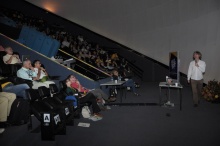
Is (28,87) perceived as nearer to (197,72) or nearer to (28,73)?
(28,73)

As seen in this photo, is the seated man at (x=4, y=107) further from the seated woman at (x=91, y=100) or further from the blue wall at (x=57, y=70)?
the blue wall at (x=57, y=70)

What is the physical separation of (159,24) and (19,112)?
810cm

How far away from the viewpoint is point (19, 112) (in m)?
4.28

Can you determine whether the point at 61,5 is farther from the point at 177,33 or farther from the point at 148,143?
the point at 148,143

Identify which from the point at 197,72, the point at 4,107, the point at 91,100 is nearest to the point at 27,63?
the point at 4,107

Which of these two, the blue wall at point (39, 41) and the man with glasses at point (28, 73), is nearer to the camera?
the man with glasses at point (28, 73)

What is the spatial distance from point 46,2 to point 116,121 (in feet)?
36.3

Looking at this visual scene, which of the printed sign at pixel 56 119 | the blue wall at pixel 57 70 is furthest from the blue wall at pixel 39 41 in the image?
the printed sign at pixel 56 119

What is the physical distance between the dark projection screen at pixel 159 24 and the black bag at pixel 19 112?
307 inches

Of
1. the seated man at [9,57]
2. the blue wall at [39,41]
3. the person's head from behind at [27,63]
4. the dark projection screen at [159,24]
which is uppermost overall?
the dark projection screen at [159,24]

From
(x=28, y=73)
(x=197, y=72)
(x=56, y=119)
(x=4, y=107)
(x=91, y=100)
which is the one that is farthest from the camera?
(x=197, y=72)

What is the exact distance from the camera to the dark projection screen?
9.19 meters

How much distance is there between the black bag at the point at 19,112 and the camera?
4.22 m

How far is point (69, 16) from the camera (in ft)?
42.7
